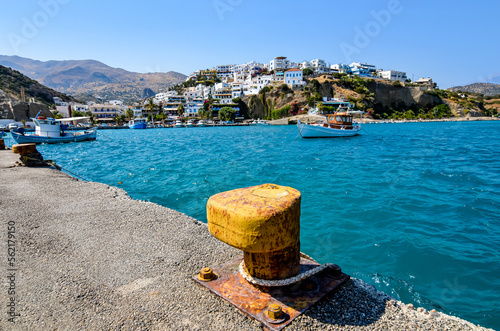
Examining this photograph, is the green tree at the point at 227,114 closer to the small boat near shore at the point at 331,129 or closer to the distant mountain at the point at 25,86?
the small boat near shore at the point at 331,129

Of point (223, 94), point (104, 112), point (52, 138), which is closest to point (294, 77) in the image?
point (223, 94)

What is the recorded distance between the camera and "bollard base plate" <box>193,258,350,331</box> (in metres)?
2.22

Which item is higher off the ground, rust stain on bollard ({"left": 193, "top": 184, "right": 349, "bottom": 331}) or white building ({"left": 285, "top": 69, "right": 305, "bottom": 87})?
white building ({"left": 285, "top": 69, "right": 305, "bottom": 87})

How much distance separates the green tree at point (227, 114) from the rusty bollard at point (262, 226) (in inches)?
3963

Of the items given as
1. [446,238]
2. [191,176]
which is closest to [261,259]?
[446,238]

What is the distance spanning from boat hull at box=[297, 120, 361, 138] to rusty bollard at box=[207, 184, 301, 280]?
38216mm

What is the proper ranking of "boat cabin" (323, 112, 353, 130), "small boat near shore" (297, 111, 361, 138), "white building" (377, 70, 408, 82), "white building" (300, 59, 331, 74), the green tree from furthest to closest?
"white building" (377, 70, 408, 82)
"white building" (300, 59, 331, 74)
the green tree
"boat cabin" (323, 112, 353, 130)
"small boat near shore" (297, 111, 361, 138)

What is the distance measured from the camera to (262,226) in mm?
2111

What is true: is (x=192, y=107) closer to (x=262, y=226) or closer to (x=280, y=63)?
(x=280, y=63)

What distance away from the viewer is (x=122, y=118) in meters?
105

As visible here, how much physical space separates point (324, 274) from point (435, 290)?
308cm

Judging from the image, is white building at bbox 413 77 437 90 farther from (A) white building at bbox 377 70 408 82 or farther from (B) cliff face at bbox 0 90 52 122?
(B) cliff face at bbox 0 90 52 122

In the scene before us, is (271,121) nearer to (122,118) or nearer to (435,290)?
(122,118)

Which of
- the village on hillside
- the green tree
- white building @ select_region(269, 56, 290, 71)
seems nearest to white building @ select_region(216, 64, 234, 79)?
the village on hillside
